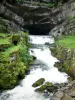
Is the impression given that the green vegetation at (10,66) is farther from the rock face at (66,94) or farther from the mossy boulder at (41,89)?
the rock face at (66,94)

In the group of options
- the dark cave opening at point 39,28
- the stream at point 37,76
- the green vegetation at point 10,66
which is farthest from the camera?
Result: the dark cave opening at point 39,28

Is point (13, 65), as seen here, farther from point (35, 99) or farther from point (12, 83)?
point (35, 99)

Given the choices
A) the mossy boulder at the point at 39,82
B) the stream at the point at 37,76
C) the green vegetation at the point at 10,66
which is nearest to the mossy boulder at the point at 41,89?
the stream at the point at 37,76

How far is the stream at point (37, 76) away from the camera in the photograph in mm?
18234

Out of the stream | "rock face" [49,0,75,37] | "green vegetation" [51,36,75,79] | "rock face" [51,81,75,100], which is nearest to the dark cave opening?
"rock face" [49,0,75,37]

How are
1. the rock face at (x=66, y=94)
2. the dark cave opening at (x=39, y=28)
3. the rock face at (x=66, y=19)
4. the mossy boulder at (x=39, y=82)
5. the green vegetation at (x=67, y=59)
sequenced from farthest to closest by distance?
the dark cave opening at (x=39, y=28) → the rock face at (x=66, y=19) → the green vegetation at (x=67, y=59) → the mossy boulder at (x=39, y=82) → the rock face at (x=66, y=94)

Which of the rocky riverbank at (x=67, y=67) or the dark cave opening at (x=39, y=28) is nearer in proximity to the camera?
the rocky riverbank at (x=67, y=67)

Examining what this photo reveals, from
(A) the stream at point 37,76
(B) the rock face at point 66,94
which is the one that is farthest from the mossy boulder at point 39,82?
(B) the rock face at point 66,94

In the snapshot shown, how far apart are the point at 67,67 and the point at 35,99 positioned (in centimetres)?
699

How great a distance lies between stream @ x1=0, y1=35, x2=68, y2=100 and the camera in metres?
18.2

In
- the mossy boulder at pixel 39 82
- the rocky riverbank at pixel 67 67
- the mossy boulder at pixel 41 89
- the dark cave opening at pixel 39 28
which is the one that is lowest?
the mossy boulder at pixel 41 89

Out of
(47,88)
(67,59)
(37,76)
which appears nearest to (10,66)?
(37,76)

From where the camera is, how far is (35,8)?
4738 cm

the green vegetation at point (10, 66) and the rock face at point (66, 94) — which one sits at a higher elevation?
the green vegetation at point (10, 66)
